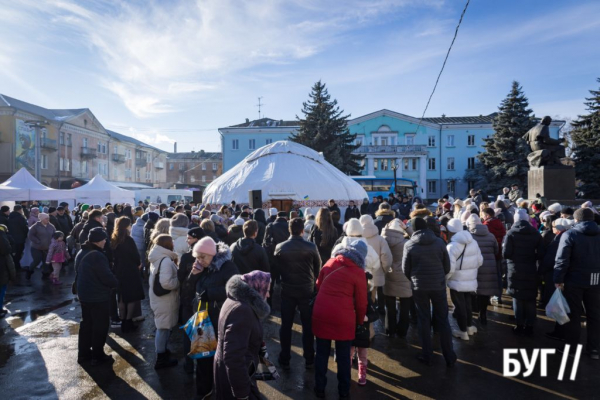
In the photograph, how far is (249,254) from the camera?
17.4 ft

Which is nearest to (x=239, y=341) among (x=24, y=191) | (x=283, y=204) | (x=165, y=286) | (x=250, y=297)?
(x=250, y=297)

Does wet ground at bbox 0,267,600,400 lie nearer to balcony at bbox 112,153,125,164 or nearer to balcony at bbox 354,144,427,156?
balcony at bbox 354,144,427,156

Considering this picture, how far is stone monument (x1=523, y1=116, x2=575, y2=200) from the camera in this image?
39.9 ft

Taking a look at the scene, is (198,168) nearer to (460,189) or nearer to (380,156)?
(380,156)

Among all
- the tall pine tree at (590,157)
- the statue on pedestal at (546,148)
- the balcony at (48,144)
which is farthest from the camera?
the balcony at (48,144)

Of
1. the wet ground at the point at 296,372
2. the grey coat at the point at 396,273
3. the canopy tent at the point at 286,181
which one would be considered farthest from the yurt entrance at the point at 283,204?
the grey coat at the point at 396,273

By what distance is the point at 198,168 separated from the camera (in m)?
76.4

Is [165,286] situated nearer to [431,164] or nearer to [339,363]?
[339,363]

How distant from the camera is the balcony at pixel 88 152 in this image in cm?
4616

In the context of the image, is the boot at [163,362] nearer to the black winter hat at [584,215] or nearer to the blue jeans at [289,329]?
the blue jeans at [289,329]

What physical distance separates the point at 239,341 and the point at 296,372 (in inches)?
87.2

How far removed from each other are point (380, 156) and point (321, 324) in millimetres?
43087

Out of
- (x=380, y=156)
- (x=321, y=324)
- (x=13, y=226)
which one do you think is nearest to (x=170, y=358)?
(x=321, y=324)

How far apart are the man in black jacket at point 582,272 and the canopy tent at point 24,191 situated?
19.3 meters
